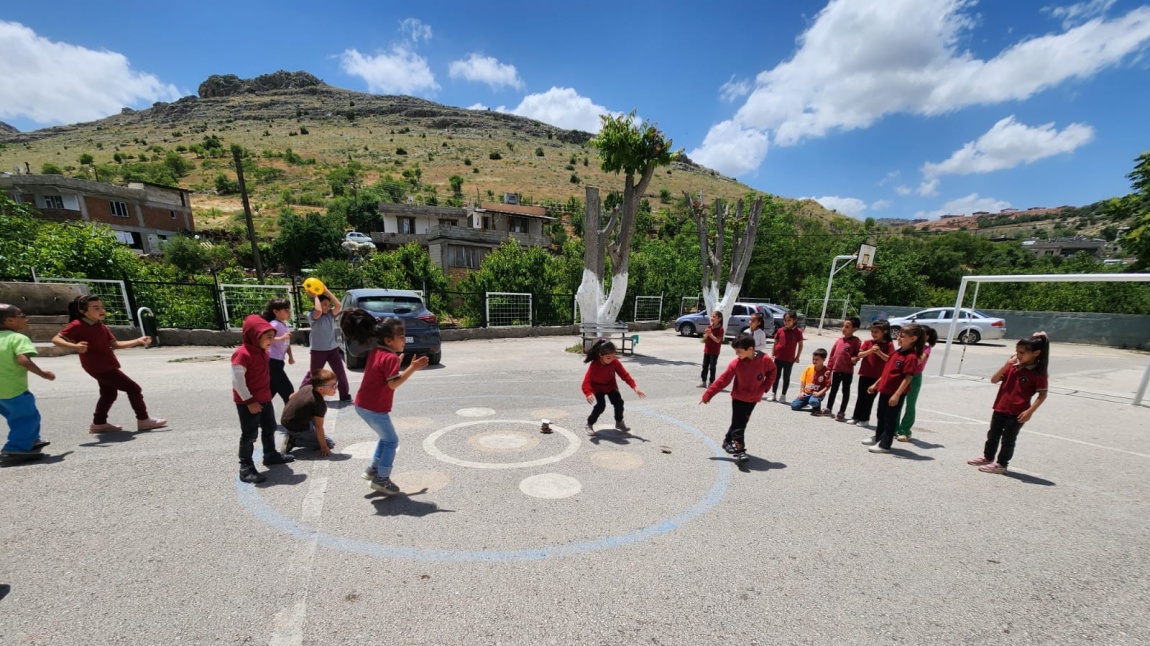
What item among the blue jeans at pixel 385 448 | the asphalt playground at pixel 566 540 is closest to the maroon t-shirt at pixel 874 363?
the asphalt playground at pixel 566 540

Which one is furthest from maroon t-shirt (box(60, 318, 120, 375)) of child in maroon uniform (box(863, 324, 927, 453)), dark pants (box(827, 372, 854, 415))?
dark pants (box(827, 372, 854, 415))

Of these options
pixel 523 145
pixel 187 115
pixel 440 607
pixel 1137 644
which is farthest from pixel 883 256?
pixel 187 115

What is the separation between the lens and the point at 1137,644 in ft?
7.25

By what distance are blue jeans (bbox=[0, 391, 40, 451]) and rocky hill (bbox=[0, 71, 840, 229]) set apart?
48861mm

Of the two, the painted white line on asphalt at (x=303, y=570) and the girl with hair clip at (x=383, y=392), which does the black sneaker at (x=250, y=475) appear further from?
the girl with hair clip at (x=383, y=392)

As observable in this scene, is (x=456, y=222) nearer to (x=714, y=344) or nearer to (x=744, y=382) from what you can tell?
(x=714, y=344)

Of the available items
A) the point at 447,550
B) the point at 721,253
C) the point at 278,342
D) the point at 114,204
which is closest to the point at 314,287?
the point at 278,342

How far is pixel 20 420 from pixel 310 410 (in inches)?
94.5

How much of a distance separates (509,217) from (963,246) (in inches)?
2152

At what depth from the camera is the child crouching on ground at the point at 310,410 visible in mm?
4039

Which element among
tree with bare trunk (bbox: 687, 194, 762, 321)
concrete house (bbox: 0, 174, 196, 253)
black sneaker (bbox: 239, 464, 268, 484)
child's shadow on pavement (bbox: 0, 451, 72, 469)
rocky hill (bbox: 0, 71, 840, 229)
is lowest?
child's shadow on pavement (bbox: 0, 451, 72, 469)

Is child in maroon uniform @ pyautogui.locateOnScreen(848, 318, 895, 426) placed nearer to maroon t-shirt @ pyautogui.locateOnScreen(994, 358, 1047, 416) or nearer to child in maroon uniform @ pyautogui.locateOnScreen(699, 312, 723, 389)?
maroon t-shirt @ pyautogui.locateOnScreen(994, 358, 1047, 416)

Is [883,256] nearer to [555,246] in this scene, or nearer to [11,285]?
[555,246]

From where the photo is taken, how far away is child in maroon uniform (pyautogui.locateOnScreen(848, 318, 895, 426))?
5.29 metres
